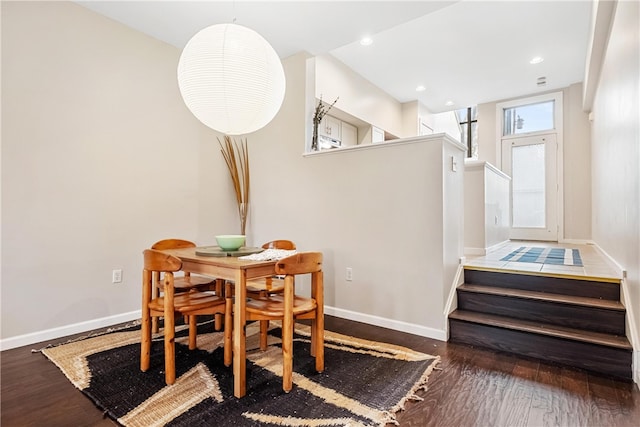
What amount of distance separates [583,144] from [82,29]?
23.5ft

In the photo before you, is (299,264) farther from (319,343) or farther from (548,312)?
(548,312)

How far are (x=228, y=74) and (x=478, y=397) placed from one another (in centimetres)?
226

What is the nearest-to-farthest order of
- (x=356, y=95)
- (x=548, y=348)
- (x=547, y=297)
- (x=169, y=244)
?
(x=548, y=348)
(x=547, y=297)
(x=169, y=244)
(x=356, y=95)

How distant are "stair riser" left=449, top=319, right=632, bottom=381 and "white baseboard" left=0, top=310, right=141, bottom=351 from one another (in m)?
2.91

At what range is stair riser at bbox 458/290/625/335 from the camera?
2.26 m

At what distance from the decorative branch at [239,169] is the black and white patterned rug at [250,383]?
1.63 meters

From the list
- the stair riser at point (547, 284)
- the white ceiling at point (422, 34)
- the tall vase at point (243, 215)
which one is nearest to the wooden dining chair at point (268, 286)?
the tall vase at point (243, 215)

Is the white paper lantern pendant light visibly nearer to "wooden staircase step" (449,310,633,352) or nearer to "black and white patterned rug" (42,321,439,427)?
"black and white patterned rug" (42,321,439,427)

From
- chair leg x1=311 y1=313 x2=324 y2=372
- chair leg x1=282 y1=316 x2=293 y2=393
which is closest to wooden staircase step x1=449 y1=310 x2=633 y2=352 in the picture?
chair leg x1=311 y1=313 x2=324 y2=372

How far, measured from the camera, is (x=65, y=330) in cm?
273

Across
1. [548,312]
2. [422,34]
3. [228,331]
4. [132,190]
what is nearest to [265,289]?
[228,331]

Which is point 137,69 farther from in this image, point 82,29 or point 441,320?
point 441,320

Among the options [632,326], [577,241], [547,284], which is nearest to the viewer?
[632,326]

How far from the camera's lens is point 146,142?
3.30m
